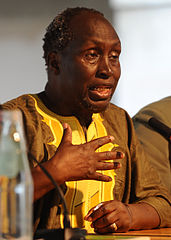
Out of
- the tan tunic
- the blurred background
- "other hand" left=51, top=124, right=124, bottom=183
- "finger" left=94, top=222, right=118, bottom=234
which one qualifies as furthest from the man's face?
the blurred background

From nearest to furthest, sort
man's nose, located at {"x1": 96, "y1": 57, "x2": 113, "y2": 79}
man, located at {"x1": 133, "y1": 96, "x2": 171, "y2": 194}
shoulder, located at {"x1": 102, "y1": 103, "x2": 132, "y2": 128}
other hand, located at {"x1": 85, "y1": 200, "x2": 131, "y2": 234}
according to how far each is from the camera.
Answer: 1. other hand, located at {"x1": 85, "y1": 200, "x2": 131, "y2": 234}
2. man's nose, located at {"x1": 96, "y1": 57, "x2": 113, "y2": 79}
3. shoulder, located at {"x1": 102, "y1": 103, "x2": 132, "y2": 128}
4. man, located at {"x1": 133, "y1": 96, "x2": 171, "y2": 194}

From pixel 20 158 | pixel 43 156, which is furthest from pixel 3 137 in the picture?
pixel 43 156

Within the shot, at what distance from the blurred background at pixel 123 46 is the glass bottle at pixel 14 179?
2.38 metres

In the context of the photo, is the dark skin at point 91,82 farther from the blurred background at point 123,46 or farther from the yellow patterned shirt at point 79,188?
the blurred background at point 123,46

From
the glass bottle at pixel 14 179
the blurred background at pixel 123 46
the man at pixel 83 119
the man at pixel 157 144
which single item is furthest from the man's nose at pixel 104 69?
the blurred background at pixel 123 46

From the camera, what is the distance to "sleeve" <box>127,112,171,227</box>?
1.92 meters

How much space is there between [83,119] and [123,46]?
63.9 inches

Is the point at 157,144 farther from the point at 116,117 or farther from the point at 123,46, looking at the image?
the point at 123,46

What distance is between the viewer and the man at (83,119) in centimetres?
173

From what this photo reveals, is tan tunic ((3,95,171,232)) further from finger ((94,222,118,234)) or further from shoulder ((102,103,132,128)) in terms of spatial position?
finger ((94,222,118,234))

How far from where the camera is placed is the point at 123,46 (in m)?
3.46

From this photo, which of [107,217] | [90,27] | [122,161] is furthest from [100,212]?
[90,27]

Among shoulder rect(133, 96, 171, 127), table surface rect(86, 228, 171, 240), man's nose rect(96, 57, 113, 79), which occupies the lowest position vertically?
table surface rect(86, 228, 171, 240)

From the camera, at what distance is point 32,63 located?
345 centimetres
